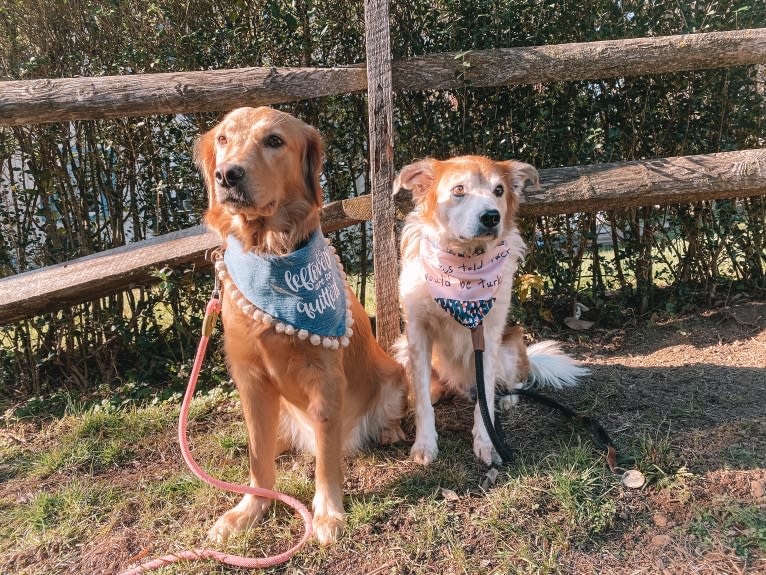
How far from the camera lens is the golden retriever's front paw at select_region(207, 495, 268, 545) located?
246 cm

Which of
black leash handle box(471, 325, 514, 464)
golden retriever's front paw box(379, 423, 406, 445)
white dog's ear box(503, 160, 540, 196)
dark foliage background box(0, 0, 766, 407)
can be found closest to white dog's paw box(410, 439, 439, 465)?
golden retriever's front paw box(379, 423, 406, 445)

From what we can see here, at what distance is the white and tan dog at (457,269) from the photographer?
9.62 feet

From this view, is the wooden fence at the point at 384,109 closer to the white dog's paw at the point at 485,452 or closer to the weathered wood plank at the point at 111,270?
the weathered wood plank at the point at 111,270

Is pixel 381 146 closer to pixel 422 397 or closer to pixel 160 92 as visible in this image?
pixel 160 92

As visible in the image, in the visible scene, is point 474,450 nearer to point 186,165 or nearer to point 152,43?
point 186,165

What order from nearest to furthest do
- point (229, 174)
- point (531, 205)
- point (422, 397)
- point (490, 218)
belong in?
point (229, 174) < point (490, 218) < point (422, 397) < point (531, 205)

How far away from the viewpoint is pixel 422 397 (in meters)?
3.10

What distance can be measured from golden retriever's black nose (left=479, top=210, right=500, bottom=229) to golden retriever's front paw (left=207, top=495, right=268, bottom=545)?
5.74ft

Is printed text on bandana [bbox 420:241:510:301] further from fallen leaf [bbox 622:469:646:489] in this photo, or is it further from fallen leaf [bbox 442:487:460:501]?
fallen leaf [bbox 622:469:646:489]

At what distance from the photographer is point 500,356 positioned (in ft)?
11.2

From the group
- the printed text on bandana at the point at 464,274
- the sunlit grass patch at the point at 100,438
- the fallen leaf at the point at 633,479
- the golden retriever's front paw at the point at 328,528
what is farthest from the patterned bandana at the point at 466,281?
the sunlit grass patch at the point at 100,438

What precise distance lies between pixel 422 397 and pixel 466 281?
0.71 metres

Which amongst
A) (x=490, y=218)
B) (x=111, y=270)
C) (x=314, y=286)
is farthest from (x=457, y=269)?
(x=111, y=270)

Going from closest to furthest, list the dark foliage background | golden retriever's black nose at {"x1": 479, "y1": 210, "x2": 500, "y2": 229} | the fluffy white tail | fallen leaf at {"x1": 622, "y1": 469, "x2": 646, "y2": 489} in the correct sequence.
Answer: fallen leaf at {"x1": 622, "y1": 469, "x2": 646, "y2": 489}
golden retriever's black nose at {"x1": 479, "y1": 210, "x2": 500, "y2": 229}
the fluffy white tail
the dark foliage background
